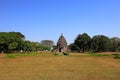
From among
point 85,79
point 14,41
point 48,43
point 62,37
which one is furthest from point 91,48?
point 48,43

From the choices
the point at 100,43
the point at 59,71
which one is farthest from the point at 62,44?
the point at 59,71

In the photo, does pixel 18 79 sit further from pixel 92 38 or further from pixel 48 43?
pixel 48 43

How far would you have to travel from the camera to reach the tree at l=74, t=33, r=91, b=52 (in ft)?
293

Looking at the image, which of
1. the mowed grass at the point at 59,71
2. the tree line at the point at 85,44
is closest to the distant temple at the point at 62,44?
the tree line at the point at 85,44

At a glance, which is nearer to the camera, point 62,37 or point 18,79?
point 18,79

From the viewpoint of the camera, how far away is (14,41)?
71188 millimetres

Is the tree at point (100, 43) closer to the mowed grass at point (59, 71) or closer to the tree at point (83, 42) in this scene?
the tree at point (83, 42)

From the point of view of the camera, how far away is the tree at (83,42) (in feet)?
293

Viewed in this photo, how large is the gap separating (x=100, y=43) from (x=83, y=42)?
7.26 m

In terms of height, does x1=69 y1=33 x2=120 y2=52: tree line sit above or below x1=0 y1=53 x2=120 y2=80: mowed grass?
above

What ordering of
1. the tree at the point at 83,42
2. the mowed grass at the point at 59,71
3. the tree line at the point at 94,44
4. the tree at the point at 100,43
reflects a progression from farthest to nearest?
the tree at the point at 83,42
the tree line at the point at 94,44
the tree at the point at 100,43
the mowed grass at the point at 59,71

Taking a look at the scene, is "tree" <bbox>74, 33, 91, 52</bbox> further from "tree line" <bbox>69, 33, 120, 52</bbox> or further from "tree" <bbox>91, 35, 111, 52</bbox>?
"tree" <bbox>91, 35, 111, 52</bbox>

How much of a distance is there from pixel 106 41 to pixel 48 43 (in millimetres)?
114449

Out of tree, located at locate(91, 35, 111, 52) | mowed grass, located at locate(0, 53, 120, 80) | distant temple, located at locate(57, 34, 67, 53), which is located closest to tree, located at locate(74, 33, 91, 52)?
tree, located at locate(91, 35, 111, 52)
